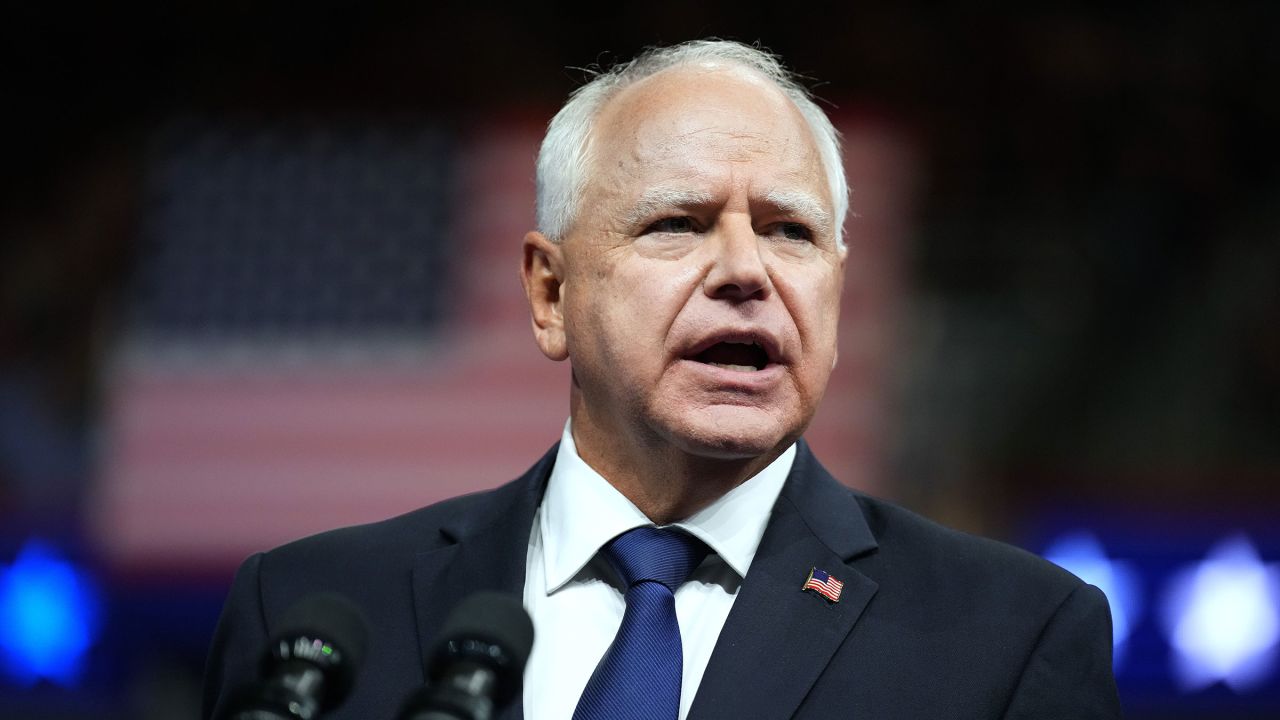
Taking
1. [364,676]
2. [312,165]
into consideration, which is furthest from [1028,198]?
[364,676]

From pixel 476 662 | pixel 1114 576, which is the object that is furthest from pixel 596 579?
pixel 1114 576

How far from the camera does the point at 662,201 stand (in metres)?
1.76

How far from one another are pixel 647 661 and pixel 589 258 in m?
0.56

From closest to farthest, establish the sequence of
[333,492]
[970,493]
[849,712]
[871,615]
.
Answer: [849,712], [871,615], [970,493], [333,492]

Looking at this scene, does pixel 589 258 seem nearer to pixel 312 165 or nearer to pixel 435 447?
pixel 435 447

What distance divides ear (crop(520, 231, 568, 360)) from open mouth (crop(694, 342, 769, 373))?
0.27m

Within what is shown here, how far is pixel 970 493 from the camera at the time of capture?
4.32m

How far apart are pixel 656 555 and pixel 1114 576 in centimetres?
262

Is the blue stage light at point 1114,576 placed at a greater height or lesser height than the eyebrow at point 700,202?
greater

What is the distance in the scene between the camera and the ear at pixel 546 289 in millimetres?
1953

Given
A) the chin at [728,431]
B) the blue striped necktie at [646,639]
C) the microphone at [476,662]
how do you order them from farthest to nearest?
the chin at [728,431] < the blue striped necktie at [646,639] < the microphone at [476,662]

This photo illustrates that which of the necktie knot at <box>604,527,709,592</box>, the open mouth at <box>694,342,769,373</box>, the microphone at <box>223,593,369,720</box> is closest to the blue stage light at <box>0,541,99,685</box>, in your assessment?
the necktie knot at <box>604,527,709,592</box>

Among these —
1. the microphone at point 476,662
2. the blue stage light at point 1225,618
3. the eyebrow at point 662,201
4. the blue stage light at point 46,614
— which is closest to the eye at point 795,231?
the eyebrow at point 662,201

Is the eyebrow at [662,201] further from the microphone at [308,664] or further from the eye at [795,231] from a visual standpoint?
the microphone at [308,664]
